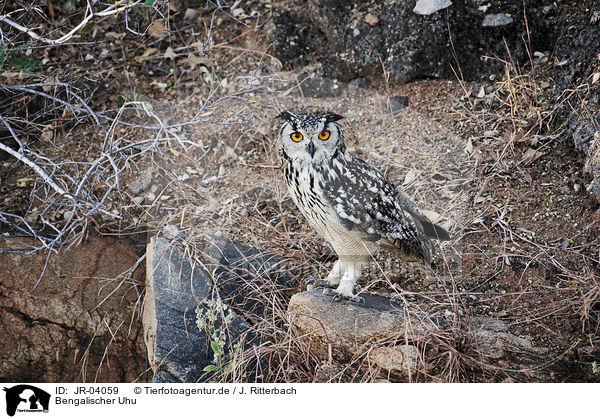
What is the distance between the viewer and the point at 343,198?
1.40m

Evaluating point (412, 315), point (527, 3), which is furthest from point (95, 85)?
point (527, 3)

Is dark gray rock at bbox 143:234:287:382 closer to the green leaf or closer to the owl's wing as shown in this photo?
the green leaf

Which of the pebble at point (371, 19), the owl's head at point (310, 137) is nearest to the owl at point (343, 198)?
the owl's head at point (310, 137)

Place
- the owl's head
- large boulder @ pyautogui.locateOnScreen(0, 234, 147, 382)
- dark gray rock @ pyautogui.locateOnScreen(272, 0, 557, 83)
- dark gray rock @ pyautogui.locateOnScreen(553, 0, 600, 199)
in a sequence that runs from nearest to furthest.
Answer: the owl's head < large boulder @ pyautogui.locateOnScreen(0, 234, 147, 382) < dark gray rock @ pyautogui.locateOnScreen(553, 0, 600, 199) < dark gray rock @ pyautogui.locateOnScreen(272, 0, 557, 83)

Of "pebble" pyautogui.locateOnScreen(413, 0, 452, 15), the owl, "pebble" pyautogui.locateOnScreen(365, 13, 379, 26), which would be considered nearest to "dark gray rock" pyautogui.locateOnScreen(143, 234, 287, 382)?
the owl

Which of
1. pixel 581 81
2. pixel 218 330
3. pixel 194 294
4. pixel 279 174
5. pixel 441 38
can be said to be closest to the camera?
pixel 218 330

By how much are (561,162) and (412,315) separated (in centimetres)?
80

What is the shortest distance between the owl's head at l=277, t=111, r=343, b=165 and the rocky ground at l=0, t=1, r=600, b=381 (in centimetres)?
41

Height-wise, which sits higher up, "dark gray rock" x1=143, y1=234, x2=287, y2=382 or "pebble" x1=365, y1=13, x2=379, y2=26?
"pebble" x1=365, y1=13, x2=379, y2=26

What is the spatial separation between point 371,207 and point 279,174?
2.04 feet

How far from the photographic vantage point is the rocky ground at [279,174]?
1437mm

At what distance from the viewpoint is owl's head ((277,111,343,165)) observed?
132 centimetres

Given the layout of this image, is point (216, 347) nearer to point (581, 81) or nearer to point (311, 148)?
point (311, 148)

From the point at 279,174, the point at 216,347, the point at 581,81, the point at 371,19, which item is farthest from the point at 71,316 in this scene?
the point at 581,81
